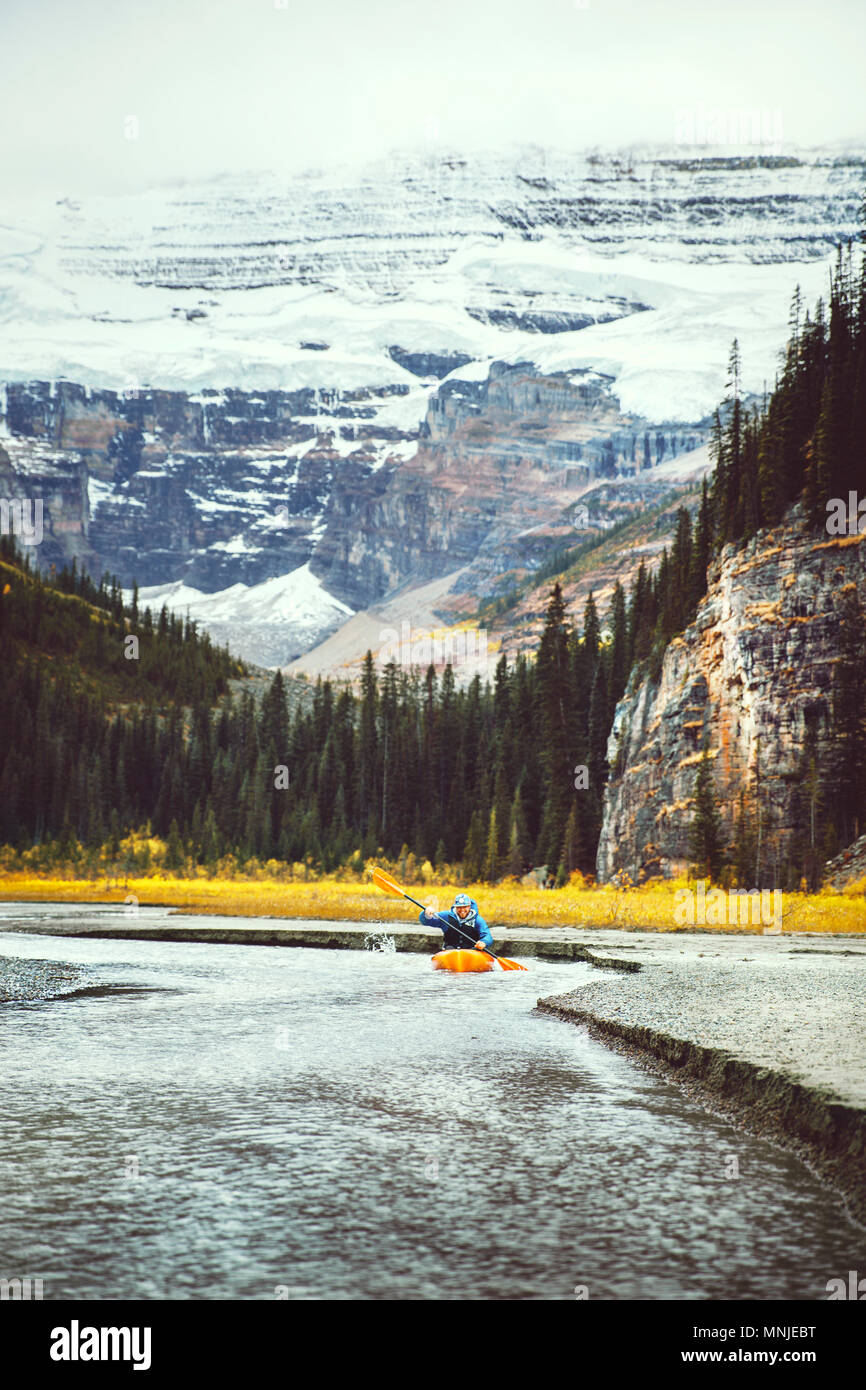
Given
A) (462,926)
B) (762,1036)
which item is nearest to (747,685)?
(462,926)

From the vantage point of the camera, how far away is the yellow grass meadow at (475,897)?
43781mm

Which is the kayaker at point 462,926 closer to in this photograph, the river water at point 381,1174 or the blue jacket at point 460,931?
the blue jacket at point 460,931

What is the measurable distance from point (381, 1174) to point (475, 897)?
5395 cm

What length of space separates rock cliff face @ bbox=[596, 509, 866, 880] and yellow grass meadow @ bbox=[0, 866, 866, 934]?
4.39 m

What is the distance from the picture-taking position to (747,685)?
55.5 metres

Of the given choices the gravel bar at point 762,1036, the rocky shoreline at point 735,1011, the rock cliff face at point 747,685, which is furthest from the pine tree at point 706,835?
the gravel bar at point 762,1036

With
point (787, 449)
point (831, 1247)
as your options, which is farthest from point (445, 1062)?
point (787, 449)

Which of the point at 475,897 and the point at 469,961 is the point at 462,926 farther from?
the point at 475,897

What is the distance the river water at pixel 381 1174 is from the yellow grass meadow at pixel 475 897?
27342mm

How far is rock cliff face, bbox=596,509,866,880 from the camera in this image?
5275 centimetres

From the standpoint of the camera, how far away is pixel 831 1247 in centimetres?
817

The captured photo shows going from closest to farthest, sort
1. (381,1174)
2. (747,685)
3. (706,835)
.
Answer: (381,1174)
(706,835)
(747,685)

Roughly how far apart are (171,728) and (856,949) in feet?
364
